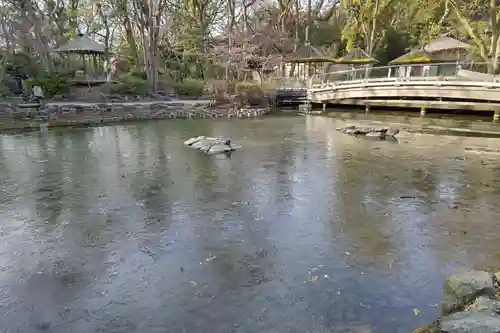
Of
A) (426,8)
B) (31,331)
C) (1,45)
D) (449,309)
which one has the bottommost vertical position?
(31,331)

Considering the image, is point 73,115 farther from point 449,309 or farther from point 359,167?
point 449,309

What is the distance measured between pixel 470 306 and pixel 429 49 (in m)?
25.5

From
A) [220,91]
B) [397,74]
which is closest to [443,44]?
[397,74]

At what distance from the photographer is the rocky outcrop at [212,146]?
1197cm

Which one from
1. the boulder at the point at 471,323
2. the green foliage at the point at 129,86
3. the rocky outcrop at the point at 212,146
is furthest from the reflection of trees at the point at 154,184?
the green foliage at the point at 129,86

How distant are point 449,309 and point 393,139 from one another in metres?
11.2

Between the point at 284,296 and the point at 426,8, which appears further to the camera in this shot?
the point at 426,8

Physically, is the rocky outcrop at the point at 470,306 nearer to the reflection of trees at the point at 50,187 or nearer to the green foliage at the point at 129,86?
the reflection of trees at the point at 50,187

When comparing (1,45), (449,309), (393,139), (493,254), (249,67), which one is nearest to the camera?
(449,309)

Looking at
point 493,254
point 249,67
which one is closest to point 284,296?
point 493,254

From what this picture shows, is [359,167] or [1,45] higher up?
[1,45]

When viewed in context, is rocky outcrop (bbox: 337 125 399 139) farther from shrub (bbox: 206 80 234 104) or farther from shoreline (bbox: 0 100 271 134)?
shrub (bbox: 206 80 234 104)

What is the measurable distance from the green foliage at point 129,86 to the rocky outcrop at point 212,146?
12.1 meters

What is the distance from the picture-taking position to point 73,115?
1894cm
